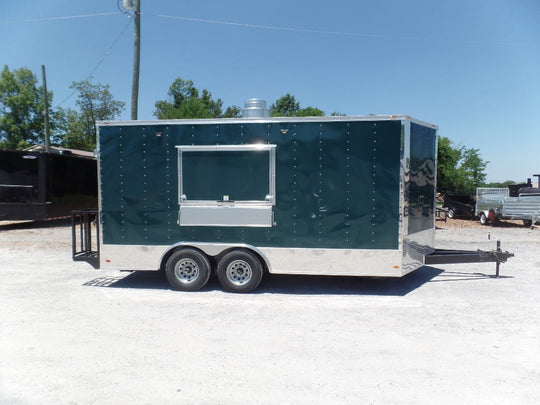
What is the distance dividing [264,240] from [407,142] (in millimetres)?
2775

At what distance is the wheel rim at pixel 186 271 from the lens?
6.88m

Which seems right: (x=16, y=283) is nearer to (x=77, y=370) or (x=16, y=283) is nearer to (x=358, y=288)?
(x=77, y=370)

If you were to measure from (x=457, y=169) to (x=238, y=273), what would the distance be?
Answer: 29393 millimetres

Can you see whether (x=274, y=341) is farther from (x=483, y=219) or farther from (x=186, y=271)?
(x=483, y=219)

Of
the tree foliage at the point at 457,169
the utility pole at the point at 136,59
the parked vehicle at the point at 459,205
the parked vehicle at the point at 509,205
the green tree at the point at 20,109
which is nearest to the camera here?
the utility pole at the point at 136,59

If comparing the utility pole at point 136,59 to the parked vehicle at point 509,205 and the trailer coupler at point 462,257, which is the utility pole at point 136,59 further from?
the parked vehicle at point 509,205

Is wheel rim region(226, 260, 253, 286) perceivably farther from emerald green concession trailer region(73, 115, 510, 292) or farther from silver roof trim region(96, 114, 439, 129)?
silver roof trim region(96, 114, 439, 129)

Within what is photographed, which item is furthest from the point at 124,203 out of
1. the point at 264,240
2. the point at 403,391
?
the point at 403,391

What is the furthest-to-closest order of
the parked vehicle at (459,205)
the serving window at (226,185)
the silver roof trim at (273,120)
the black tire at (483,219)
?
the parked vehicle at (459,205) < the black tire at (483,219) < the serving window at (226,185) < the silver roof trim at (273,120)

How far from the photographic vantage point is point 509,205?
647 inches

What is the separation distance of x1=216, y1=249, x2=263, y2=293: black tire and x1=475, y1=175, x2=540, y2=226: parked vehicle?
1383cm

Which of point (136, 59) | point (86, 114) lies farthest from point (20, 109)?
point (136, 59)

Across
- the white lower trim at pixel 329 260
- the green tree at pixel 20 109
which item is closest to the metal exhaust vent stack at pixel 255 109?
the white lower trim at pixel 329 260

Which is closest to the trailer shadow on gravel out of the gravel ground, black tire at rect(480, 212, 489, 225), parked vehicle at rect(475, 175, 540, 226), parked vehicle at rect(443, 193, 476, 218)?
the gravel ground
